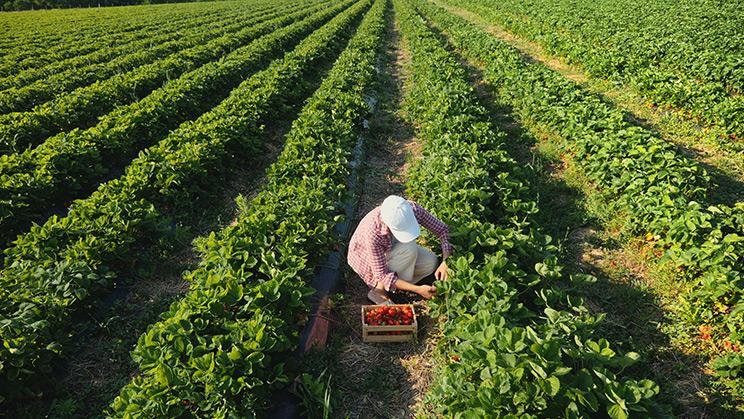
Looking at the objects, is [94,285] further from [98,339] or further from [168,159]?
[168,159]

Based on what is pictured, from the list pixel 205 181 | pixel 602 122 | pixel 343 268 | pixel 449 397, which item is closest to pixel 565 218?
pixel 602 122

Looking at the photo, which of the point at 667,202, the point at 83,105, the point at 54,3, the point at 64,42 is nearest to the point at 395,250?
the point at 667,202

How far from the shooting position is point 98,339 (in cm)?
521

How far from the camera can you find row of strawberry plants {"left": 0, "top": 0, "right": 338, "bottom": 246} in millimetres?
7066

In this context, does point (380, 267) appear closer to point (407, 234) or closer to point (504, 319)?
point (407, 234)

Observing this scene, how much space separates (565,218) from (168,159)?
260 inches

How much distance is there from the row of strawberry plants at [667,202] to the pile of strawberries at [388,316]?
3.00m

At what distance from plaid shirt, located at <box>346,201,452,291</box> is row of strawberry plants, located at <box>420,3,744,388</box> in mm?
2854

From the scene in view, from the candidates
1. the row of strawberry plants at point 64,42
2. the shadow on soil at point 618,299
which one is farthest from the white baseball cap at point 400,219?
the row of strawberry plants at point 64,42

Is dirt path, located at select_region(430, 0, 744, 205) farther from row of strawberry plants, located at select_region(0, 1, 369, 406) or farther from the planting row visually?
the planting row

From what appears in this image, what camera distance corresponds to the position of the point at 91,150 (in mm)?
8195

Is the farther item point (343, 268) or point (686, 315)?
point (343, 268)

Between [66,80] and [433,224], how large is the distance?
1474 cm

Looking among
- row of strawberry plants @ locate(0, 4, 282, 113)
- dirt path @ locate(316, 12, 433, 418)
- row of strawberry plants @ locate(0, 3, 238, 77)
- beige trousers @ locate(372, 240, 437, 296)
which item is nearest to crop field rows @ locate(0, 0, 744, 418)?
dirt path @ locate(316, 12, 433, 418)
